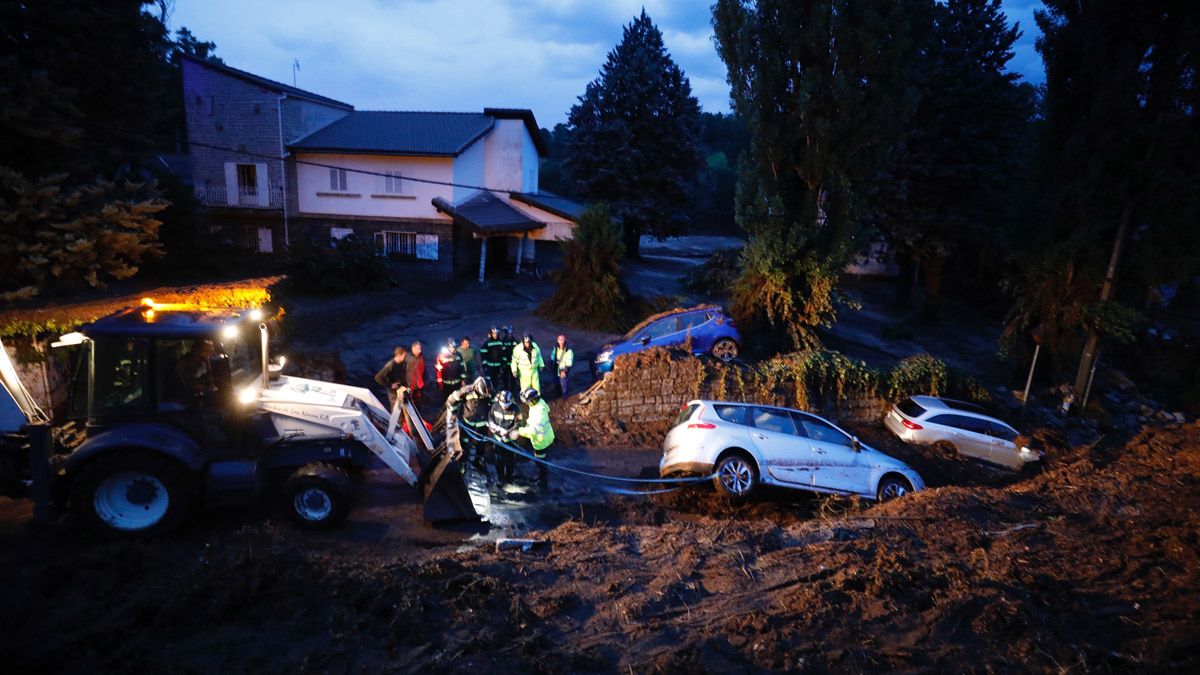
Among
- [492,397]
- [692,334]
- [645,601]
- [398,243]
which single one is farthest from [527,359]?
[398,243]

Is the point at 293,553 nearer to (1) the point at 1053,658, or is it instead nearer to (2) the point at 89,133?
(1) the point at 1053,658

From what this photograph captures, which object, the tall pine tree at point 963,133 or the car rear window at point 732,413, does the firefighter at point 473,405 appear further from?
the tall pine tree at point 963,133

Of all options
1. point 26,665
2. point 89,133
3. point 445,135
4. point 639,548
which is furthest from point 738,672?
point 445,135

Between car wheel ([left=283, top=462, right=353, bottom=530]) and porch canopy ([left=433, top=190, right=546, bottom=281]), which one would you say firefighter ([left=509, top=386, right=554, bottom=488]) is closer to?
car wheel ([left=283, top=462, right=353, bottom=530])

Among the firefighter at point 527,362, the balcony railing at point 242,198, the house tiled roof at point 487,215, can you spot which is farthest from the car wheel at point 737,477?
the balcony railing at point 242,198

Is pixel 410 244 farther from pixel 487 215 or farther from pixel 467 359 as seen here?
pixel 467 359

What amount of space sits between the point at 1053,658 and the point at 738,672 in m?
2.25

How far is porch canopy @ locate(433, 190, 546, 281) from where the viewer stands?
92.3ft

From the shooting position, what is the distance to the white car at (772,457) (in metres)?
9.82

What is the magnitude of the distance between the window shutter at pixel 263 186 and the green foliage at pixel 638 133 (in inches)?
661

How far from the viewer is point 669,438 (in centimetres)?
1049

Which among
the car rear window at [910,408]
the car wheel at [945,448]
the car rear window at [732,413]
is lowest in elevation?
the car wheel at [945,448]

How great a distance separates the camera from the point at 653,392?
13.4m

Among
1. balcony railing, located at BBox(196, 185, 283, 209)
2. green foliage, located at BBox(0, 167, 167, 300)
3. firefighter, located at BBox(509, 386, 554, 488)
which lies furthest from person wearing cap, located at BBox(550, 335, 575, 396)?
balcony railing, located at BBox(196, 185, 283, 209)
